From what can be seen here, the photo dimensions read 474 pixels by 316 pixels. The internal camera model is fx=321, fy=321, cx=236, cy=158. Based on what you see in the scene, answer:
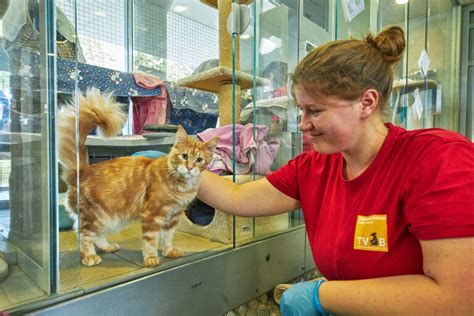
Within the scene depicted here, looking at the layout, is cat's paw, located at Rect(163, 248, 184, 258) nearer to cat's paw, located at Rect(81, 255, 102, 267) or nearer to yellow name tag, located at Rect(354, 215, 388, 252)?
cat's paw, located at Rect(81, 255, 102, 267)

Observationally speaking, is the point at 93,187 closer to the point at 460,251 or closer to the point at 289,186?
the point at 289,186

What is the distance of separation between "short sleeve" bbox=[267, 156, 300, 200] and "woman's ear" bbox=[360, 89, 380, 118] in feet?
1.11

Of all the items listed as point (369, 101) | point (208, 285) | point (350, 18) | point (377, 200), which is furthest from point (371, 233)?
point (350, 18)

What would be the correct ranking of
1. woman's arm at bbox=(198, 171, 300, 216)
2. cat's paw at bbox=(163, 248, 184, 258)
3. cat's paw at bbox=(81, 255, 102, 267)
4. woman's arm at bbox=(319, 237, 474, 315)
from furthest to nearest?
1. woman's arm at bbox=(198, 171, 300, 216)
2. cat's paw at bbox=(163, 248, 184, 258)
3. cat's paw at bbox=(81, 255, 102, 267)
4. woman's arm at bbox=(319, 237, 474, 315)

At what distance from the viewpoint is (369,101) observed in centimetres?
80

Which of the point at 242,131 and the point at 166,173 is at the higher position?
the point at 242,131

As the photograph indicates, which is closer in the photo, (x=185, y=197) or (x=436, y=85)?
(x=185, y=197)

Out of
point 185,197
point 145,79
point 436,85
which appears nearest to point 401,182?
point 185,197

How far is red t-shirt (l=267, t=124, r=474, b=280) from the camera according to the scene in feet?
2.10

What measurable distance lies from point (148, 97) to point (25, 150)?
22.5 inches

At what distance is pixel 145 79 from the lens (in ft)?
4.51

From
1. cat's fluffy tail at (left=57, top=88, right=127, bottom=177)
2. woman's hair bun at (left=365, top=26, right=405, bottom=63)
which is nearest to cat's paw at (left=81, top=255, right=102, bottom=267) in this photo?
cat's fluffy tail at (left=57, top=88, right=127, bottom=177)

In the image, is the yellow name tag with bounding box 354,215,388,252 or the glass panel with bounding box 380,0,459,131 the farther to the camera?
the glass panel with bounding box 380,0,459,131

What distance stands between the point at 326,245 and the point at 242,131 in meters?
0.60
